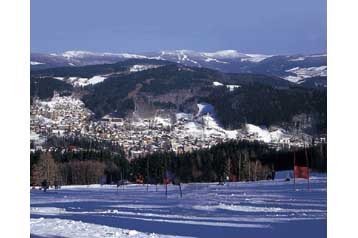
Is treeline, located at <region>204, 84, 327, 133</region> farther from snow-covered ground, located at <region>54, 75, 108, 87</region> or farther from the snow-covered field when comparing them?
the snow-covered field

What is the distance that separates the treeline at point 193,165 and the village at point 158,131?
40 cm

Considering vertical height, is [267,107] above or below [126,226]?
above

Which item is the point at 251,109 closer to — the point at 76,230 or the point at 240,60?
the point at 240,60

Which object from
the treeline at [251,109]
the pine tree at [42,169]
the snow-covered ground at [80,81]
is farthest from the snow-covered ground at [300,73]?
the snow-covered ground at [80,81]

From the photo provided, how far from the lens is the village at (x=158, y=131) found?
1010cm

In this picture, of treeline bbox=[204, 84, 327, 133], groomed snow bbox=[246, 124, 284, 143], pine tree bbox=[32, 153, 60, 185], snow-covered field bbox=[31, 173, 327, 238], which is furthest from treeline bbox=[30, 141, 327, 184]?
snow-covered field bbox=[31, 173, 327, 238]

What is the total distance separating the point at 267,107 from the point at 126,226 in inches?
345

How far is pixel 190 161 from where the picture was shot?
16.6 m

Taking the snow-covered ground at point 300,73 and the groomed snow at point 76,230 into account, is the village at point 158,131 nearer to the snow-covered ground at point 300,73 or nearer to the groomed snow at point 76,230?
the snow-covered ground at point 300,73

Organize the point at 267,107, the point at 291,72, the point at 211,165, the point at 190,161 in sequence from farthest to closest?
1. the point at 211,165
2. the point at 190,161
3. the point at 267,107
4. the point at 291,72
